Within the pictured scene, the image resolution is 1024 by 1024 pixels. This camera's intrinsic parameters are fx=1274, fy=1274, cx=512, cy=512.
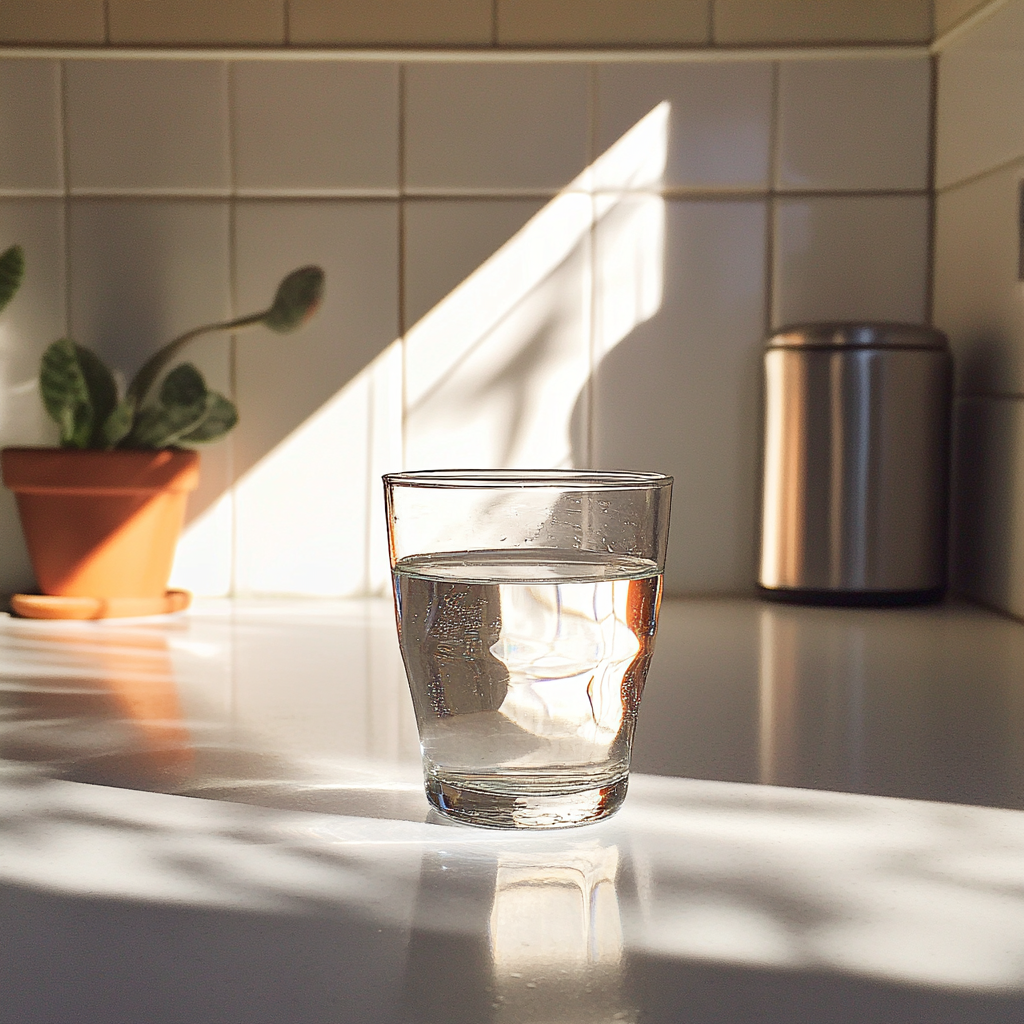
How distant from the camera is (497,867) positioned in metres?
0.41

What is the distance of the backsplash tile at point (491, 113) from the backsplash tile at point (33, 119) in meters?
0.32

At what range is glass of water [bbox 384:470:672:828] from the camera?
424 mm

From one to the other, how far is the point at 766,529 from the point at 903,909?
0.73 m

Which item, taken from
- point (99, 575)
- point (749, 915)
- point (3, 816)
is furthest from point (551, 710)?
point (99, 575)

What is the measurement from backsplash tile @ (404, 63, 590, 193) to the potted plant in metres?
0.22

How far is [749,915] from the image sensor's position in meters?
0.38

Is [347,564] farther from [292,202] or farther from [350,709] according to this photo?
[350,709]

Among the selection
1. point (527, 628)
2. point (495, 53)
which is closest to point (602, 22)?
point (495, 53)

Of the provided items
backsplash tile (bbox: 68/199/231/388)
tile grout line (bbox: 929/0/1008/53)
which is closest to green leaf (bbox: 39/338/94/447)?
backsplash tile (bbox: 68/199/231/388)

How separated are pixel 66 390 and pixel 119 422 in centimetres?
5

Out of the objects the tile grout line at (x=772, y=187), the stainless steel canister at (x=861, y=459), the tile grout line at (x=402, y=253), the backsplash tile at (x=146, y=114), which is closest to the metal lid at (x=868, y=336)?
the stainless steel canister at (x=861, y=459)

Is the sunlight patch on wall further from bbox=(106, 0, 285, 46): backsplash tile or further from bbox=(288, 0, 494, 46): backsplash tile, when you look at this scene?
bbox=(106, 0, 285, 46): backsplash tile

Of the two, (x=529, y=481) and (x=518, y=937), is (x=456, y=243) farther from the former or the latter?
(x=518, y=937)

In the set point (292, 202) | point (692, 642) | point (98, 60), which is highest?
point (98, 60)
